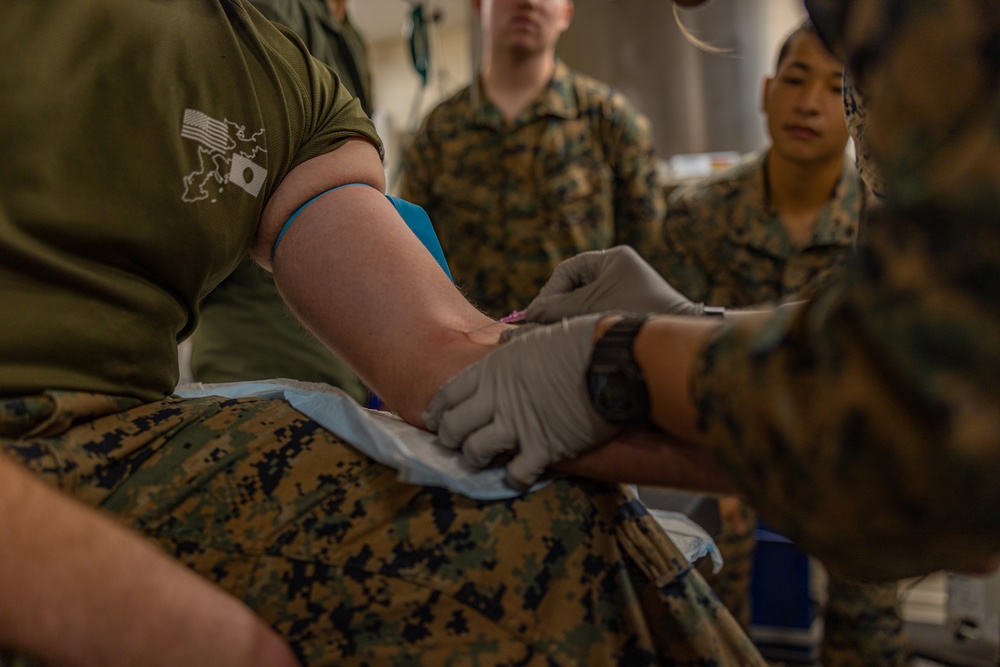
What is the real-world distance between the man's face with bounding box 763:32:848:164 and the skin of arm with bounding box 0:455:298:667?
209 cm

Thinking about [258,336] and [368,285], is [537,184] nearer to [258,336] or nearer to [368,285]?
[258,336]

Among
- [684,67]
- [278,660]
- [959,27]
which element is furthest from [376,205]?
[684,67]

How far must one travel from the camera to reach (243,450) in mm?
772

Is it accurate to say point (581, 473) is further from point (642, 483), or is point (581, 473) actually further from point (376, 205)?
point (376, 205)

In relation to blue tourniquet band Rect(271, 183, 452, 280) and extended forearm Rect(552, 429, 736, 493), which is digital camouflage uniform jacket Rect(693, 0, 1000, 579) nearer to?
extended forearm Rect(552, 429, 736, 493)

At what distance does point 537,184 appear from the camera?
2963 mm

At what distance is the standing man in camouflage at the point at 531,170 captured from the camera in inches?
113

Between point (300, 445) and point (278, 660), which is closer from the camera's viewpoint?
point (278, 660)

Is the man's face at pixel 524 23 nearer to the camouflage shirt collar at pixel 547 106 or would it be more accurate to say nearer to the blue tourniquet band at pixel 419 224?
the camouflage shirt collar at pixel 547 106

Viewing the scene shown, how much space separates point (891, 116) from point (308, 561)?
1.85 feet

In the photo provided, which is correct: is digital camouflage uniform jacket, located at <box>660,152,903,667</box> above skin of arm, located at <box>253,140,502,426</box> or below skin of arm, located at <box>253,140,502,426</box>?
below

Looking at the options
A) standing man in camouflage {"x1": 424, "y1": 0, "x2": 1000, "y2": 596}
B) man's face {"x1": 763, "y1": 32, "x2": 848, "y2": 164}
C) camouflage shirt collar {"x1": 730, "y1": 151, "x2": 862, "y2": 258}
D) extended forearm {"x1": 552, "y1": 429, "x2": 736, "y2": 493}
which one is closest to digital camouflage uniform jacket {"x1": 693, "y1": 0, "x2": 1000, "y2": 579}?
standing man in camouflage {"x1": 424, "y1": 0, "x2": 1000, "y2": 596}

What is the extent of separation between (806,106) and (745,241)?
43cm

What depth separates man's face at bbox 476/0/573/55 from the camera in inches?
107
